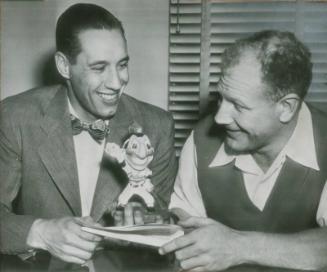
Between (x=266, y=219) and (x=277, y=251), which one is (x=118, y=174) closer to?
(x=266, y=219)

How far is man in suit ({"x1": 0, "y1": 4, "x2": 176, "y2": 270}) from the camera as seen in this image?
1.62 metres

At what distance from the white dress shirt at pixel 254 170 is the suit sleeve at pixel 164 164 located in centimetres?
6

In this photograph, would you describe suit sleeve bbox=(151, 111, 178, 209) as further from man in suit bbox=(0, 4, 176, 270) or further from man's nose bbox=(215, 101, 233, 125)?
man's nose bbox=(215, 101, 233, 125)

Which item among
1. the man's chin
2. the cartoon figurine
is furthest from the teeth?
the man's chin

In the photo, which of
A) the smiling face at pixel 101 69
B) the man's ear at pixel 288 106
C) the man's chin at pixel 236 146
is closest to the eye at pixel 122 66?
the smiling face at pixel 101 69

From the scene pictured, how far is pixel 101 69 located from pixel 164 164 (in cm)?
38

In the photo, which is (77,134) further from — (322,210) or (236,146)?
(322,210)

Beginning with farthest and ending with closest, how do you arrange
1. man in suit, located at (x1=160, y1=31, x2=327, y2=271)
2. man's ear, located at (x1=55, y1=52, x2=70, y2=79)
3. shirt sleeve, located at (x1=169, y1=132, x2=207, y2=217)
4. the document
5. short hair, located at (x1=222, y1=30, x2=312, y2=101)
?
man's ear, located at (x1=55, y1=52, x2=70, y2=79) < shirt sleeve, located at (x1=169, y1=132, x2=207, y2=217) < short hair, located at (x1=222, y1=30, x2=312, y2=101) < man in suit, located at (x1=160, y1=31, x2=327, y2=271) < the document

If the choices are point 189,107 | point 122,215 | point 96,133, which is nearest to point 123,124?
point 96,133

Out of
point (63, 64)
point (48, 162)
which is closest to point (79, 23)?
point (63, 64)

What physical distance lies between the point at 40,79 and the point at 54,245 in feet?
4.19

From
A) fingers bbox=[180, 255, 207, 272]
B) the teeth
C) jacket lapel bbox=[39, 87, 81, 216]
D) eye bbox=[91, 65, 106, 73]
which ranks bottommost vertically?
fingers bbox=[180, 255, 207, 272]

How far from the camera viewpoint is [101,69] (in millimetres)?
1651

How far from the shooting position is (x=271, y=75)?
139 centimetres
